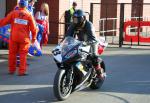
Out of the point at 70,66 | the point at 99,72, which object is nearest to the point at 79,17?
the point at 70,66

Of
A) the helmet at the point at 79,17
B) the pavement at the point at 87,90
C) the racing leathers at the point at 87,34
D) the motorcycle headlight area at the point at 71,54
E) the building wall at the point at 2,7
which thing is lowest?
the pavement at the point at 87,90

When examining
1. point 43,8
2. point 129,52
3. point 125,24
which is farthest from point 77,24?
point 125,24

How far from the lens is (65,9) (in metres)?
22.0

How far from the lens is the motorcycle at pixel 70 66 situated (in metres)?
9.13

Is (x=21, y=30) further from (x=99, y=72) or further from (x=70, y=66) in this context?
(x=70, y=66)

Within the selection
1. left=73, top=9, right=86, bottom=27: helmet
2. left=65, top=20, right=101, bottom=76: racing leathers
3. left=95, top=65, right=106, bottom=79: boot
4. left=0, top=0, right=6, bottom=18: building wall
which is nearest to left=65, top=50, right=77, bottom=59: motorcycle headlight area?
left=65, top=20, right=101, bottom=76: racing leathers

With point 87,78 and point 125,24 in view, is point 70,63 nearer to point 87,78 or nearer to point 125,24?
point 87,78

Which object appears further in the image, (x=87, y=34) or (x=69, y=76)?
(x=87, y=34)

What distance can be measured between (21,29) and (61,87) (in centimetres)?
331

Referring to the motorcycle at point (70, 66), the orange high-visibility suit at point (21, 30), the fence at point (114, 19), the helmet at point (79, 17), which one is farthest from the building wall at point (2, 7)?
the motorcycle at point (70, 66)

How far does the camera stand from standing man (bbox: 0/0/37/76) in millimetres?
12000

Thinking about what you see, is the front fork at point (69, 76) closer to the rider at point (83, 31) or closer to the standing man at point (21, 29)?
the rider at point (83, 31)

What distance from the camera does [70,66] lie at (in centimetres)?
936

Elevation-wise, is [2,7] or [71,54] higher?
[2,7]
